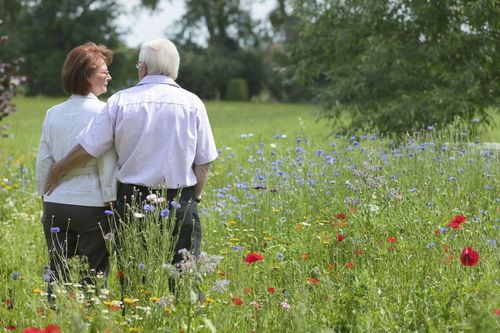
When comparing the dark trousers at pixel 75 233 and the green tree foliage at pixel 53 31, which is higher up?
the green tree foliage at pixel 53 31

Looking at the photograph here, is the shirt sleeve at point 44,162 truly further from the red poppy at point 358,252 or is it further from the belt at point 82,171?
the red poppy at point 358,252

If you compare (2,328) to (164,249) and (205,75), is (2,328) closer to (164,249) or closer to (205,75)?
(164,249)

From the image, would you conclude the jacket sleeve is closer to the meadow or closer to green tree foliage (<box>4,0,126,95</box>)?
the meadow

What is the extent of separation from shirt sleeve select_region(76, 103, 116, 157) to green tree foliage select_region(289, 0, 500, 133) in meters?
6.73

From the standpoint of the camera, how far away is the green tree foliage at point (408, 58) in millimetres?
9312

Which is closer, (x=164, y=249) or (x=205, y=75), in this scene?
(x=164, y=249)

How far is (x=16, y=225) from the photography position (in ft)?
18.6

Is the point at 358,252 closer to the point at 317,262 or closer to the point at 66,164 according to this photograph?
the point at 317,262

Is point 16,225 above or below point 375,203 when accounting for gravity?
below

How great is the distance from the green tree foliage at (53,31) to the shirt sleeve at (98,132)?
123 ft

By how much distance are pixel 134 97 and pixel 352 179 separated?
2937mm

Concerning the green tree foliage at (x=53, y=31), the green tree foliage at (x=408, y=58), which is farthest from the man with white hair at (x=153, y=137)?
the green tree foliage at (x=53, y=31)

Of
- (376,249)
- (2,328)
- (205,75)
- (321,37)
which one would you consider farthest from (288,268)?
(205,75)

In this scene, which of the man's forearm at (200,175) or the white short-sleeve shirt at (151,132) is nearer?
the white short-sleeve shirt at (151,132)
